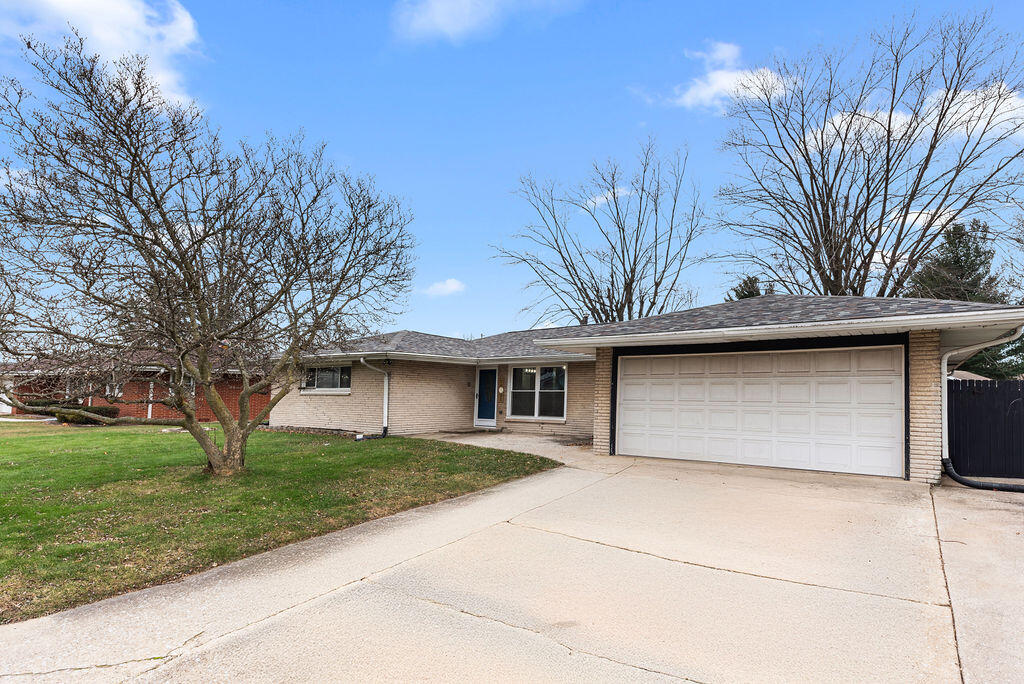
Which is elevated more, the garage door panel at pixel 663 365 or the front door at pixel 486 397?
the garage door panel at pixel 663 365

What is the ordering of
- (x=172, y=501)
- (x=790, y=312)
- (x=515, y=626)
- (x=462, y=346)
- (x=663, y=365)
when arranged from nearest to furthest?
1. (x=515, y=626)
2. (x=172, y=501)
3. (x=790, y=312)
4. (x=663, y=365)
5. (x=462, y=346)

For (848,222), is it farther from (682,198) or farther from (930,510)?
(930,510)

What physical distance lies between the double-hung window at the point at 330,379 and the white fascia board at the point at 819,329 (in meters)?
8.44

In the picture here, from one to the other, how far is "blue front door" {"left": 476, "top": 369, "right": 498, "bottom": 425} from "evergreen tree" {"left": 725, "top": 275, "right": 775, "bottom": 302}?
16.1m

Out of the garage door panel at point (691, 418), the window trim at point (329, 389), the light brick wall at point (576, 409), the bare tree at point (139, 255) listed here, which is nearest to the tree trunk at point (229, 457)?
the bare tree at point (139, 255)

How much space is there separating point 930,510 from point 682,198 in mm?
27315

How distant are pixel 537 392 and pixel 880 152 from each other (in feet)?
64.3

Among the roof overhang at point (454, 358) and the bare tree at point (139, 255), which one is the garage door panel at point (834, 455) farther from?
the bare tree at point (139, 255)

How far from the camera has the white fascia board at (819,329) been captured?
25.0 feet

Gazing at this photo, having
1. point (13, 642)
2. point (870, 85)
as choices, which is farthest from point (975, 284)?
point (13, 642)

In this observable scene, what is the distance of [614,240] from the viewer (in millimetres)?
33250

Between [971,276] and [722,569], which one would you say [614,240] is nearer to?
[971,276]

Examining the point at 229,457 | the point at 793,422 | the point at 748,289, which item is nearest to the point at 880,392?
the point at 793,422

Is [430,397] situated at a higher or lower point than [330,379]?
lower
